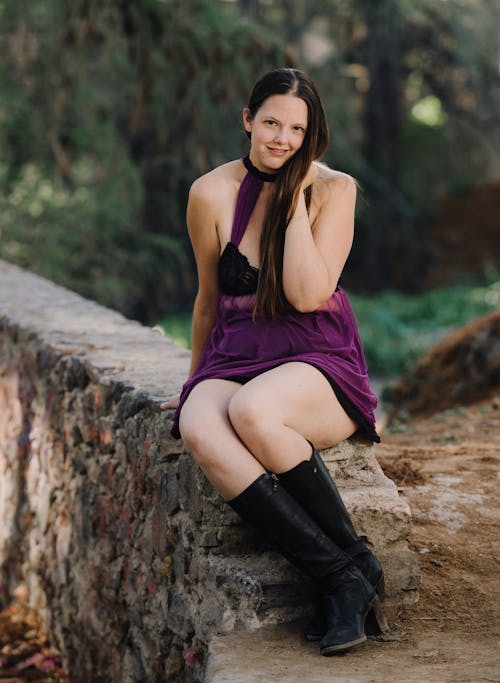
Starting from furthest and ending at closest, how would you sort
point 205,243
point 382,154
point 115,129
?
point 382,154 → point 115,129 → point 205,243

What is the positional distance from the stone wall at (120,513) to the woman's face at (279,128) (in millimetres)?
841

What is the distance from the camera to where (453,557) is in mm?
3371

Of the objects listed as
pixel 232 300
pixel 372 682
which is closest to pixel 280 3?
pixel 232 300

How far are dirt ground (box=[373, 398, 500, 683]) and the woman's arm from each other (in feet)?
2.90

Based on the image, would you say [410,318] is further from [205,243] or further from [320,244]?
[320,244]

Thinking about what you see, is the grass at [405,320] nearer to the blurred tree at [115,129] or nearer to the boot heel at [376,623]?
the blurred tree at [115,129]

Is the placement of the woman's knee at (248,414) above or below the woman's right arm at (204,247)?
below

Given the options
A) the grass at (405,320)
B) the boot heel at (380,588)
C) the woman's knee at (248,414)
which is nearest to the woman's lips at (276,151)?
the woman's knee at (248,414)

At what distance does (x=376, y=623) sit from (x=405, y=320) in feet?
39.0

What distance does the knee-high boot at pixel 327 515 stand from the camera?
2895 mm

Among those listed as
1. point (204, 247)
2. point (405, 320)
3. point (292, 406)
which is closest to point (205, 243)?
point (204, 247)

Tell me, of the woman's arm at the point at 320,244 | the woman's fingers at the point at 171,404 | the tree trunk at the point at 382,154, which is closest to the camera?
the woman's arm at the point at 320,244

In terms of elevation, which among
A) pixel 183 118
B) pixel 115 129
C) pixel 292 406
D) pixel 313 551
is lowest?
pixel 313 551

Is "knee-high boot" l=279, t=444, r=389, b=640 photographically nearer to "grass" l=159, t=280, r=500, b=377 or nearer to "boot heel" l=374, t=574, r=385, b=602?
"boot heel" l=374, t=574, r=385, b=602
